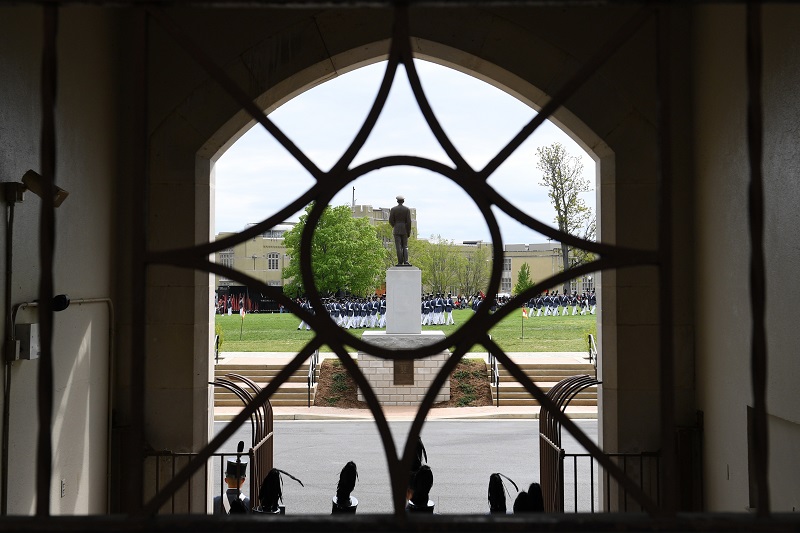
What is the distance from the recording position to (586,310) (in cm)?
4056

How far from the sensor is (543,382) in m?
15.0

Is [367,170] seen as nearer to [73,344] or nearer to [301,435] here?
[73,344]

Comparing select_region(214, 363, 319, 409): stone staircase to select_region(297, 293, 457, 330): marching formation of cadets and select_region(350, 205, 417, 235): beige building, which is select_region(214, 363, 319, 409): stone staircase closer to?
select_region(297, 293, 457, 330): marching formation of cadets

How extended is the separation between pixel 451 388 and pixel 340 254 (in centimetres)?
3001

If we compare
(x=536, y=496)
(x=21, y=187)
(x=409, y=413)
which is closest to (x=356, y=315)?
(x=409, y=413)

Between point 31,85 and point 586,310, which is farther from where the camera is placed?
point 586,310

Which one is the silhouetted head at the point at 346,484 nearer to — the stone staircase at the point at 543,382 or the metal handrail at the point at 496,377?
the metal handrail at the point at 496,377

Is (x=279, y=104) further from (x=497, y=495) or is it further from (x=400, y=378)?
(x=400, y=378)

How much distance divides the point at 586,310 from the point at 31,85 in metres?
38.9

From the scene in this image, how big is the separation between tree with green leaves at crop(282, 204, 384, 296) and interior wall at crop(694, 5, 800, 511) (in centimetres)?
3889

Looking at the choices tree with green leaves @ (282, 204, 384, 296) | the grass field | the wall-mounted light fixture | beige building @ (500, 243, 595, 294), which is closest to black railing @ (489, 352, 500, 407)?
the grass field

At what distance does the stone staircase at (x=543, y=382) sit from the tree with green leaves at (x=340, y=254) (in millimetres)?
28676

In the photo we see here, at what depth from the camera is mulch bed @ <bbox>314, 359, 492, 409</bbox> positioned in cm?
1428

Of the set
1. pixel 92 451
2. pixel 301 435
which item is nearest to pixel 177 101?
pixel 92 451
